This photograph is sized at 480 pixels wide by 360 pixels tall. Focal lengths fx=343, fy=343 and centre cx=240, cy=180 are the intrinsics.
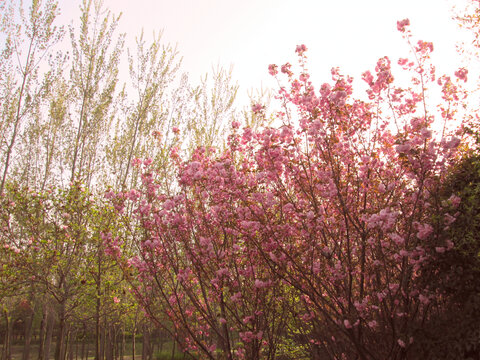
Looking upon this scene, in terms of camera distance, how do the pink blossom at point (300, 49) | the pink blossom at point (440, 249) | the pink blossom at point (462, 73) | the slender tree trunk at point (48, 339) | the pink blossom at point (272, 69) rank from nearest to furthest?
1. the pink blossom at point (440, 249)
2. the pink blossom at point (462, 73)
3. the pink blossom at point (300, 49)
4. the pink blossom at point (272, 69)
5. the slender tree trunk at point (48, 339)

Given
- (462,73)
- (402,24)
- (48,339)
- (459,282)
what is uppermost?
(402,24)

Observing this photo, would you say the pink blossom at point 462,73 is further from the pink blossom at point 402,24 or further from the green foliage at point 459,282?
the green foliage at point 459,282

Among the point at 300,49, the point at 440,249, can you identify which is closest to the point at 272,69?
the point at 300,49

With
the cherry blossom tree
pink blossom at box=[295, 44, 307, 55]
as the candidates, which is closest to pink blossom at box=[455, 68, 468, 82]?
the cherry blossom tree

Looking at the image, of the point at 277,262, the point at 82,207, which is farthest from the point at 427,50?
the point at 82,207

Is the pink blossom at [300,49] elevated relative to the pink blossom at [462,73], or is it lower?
elevated

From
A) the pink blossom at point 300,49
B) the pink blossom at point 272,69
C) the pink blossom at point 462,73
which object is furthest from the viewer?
the pink blossom at point 272,69

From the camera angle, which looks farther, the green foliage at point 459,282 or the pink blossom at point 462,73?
the pink blossom at point 462,73

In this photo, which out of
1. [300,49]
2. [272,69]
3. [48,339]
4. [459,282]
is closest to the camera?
[459,282]

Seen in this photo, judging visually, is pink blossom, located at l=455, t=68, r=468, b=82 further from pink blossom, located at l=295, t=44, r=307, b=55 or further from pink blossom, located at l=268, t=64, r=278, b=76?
pink blossom, located at l=268, t=64, r=278, b=76

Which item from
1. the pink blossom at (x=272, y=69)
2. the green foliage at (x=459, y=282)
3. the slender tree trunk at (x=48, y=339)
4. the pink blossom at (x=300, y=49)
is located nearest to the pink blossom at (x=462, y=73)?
the green foliage at (x=459, y=282)

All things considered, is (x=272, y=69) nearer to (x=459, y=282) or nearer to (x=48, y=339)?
(x=459, y=282)

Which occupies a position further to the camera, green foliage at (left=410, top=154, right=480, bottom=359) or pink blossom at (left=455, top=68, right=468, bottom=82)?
pink blossom at (left=455, top=68, right=468, bottom=82)

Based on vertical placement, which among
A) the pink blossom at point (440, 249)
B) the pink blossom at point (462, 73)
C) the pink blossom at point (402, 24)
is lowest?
the pink blossom at point (440, 249)
